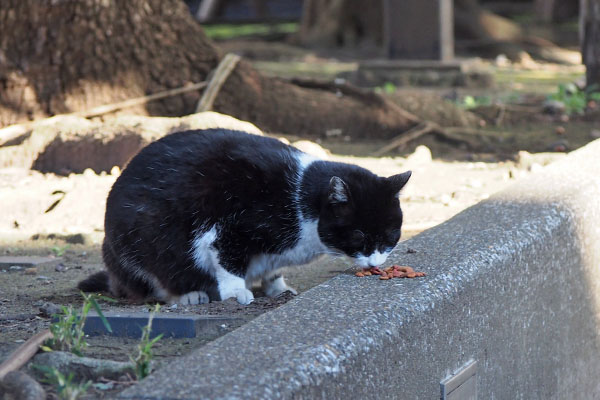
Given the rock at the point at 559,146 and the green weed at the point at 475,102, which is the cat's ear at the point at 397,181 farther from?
the green weed at the point at 475,102

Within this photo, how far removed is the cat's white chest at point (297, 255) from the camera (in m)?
3.20

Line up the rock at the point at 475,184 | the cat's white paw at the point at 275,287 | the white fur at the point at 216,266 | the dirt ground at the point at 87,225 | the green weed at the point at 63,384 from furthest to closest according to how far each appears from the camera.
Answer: the rock at the point at 475,184 → the cat's white paw at the point at 275,287 → the white fur at the point at 216,266 → the dirt ground at the point at 87,225 → the green weed at the point at 63,384

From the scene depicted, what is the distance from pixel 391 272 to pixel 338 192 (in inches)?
13.2

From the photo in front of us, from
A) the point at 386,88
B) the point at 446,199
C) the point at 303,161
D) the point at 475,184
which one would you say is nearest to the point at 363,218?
the point at 303,161

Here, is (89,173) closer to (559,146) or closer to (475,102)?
(559,146)

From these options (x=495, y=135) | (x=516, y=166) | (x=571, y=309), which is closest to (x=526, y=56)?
(x=495, y=135)

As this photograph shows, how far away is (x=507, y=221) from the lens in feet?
11.2

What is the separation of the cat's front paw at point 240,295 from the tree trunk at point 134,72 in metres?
3.27

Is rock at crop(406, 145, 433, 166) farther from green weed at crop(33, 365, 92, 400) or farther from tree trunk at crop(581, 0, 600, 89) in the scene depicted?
green weed at crop(33, 365, 92, 400)

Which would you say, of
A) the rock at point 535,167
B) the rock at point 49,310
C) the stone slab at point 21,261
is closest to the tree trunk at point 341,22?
the rock at point 535,167

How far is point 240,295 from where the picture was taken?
3145mm

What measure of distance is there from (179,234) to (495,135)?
437 centimetres

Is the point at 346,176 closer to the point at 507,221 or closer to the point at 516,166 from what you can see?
the point at 507,221

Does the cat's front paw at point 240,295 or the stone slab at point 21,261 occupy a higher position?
the cat's front paw at point 240,295
